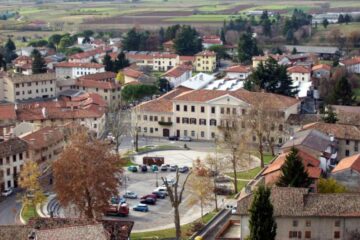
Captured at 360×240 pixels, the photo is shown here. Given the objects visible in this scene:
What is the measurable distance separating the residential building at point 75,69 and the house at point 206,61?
16.0 m

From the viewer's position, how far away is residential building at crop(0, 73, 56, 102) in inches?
3117

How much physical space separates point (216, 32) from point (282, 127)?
92926mm

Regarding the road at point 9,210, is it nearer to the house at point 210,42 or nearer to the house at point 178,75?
the house at point 178,75

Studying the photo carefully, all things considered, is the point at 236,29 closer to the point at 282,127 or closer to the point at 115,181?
the point at 282,127

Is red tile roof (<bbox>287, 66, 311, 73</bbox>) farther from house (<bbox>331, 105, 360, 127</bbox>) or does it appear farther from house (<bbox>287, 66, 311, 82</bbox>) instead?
house (<bbox>331, 105, 360, 127</bbox>)

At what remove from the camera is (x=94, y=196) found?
3888 cm

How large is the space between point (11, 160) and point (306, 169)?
20709 millimetres

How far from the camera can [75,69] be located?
97.9m

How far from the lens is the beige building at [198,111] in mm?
62594

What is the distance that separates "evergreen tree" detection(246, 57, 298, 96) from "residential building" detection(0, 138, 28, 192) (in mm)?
29729

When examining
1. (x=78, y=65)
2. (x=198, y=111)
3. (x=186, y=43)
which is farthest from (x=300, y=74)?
(x=78, y=65)

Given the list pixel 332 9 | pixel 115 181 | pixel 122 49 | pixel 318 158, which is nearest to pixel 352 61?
pixel 122 49

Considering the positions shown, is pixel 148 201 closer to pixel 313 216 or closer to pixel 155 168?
pixel 155 168

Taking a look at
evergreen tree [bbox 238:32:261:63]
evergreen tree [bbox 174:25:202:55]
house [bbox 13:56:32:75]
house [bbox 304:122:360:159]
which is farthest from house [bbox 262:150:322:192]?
evergreen tree [bbox 174:25:202:55]
